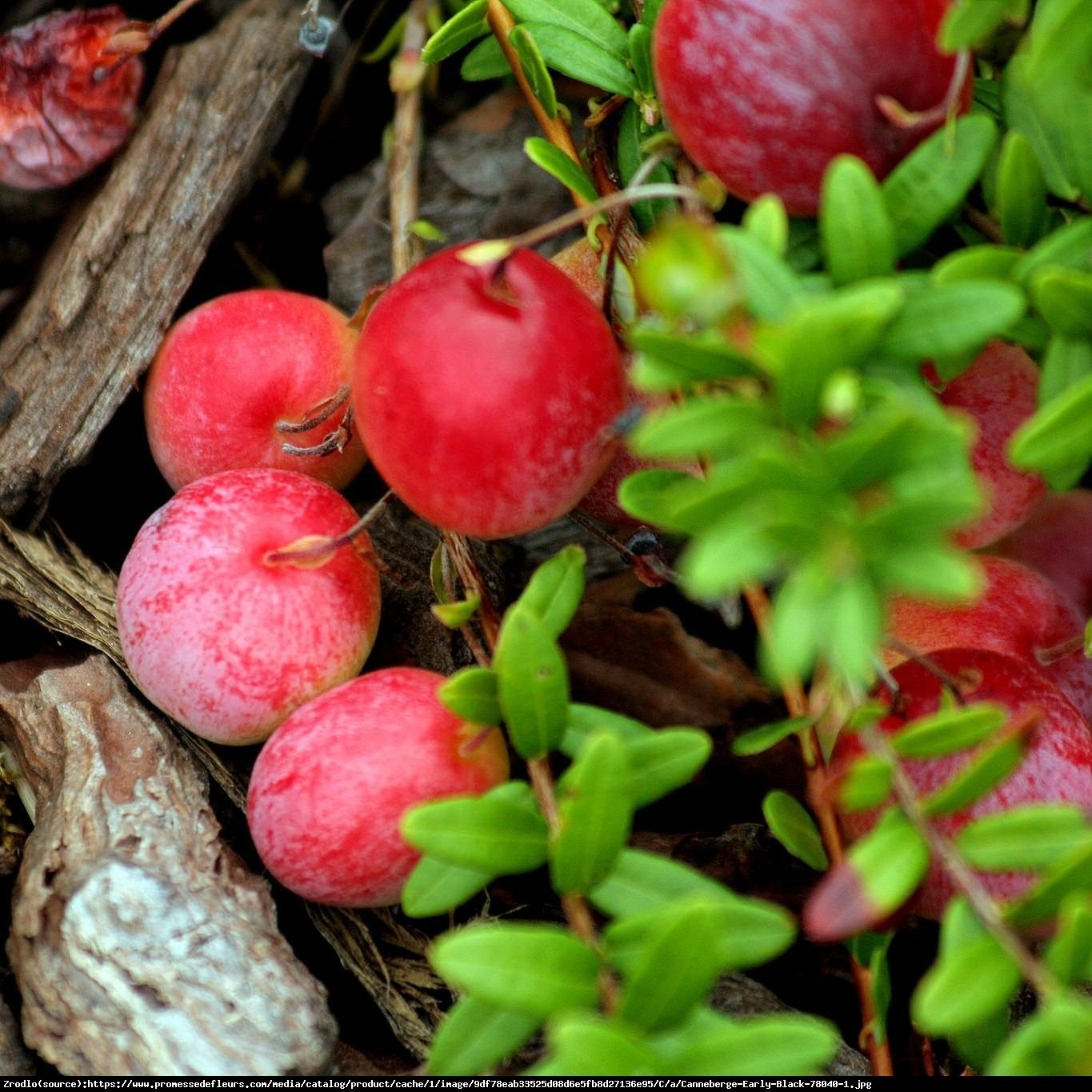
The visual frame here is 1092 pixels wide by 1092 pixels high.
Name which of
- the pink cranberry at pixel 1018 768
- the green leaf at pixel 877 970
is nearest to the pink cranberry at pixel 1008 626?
the pink cranberry at pixel 1018 768

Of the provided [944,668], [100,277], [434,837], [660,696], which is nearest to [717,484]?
[434,837]

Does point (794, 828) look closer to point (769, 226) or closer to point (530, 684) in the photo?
point (530, 684)

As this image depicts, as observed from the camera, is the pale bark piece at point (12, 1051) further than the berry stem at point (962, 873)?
Yes

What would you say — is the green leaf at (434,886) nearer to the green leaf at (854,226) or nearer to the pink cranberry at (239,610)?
the pink cranberry at (239,610)

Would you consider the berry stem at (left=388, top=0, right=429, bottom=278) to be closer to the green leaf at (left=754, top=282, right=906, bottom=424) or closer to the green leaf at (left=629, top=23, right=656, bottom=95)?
the green leaf at (left=629, top=23, right=656, bottom=95)

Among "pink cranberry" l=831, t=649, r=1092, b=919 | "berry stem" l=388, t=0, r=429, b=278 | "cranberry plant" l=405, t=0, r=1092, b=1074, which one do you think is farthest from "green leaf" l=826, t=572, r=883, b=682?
"berry stem" l=388, t=0, r=429, b=278

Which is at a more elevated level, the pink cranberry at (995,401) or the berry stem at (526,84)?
the berry stem at (526,84)

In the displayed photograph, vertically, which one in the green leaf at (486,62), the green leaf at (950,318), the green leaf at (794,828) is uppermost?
the green leaf at (486,62)

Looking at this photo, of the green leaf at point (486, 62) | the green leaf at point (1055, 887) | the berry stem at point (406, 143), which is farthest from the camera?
the berry stem at point (406, 143)

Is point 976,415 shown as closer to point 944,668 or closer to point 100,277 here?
point 944,668

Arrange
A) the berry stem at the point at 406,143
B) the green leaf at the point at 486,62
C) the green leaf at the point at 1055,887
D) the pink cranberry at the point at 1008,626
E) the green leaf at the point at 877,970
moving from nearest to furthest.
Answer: the green leaf at the point at 1055,887
the green leaf at the point at 877,970
the pink cranberry at the point at 1008,626
the green leaf at the point at 486,62
the berry stem at the point at 406,143
